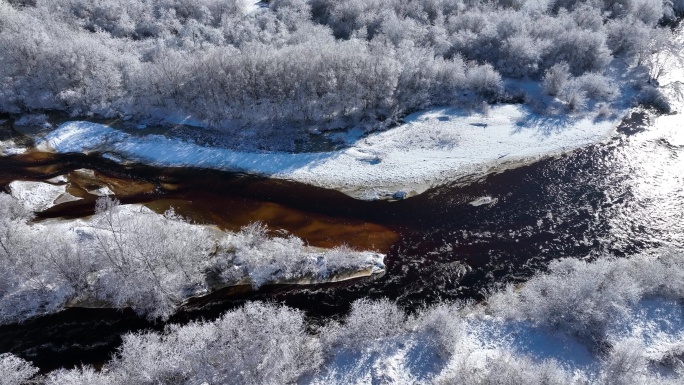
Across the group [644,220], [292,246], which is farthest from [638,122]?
[292,246]

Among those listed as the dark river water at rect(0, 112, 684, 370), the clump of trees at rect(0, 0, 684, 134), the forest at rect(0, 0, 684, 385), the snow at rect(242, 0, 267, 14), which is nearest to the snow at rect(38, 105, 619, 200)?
the forest at rect(0, 0, 684, 385)

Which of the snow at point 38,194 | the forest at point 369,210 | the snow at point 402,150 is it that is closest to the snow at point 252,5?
the forest at point 369,210

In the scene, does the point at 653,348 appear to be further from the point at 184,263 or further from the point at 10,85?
the point at 10,85

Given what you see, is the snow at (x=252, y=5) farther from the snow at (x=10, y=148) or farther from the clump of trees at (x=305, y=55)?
the snow at (x=10, y=148)

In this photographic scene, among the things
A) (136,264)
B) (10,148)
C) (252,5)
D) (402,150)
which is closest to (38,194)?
(10,148)

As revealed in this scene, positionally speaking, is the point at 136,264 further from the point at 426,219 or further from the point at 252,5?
the point at 252,5
